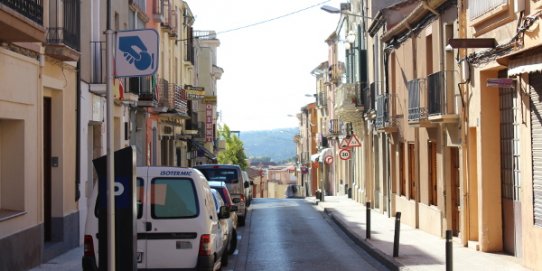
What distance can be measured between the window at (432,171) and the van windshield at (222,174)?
294 inches

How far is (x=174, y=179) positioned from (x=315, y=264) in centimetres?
591

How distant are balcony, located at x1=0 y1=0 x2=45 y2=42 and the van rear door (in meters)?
2.80

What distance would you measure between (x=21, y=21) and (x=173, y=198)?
3.33 m

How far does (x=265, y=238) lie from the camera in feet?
73.4

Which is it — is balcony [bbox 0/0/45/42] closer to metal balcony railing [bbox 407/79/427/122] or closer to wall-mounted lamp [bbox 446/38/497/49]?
wall-mounted lamp [bbox 446/38/497/49]

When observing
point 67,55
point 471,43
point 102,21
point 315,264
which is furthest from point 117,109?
point 471,43

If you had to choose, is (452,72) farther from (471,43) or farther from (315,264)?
(315,264)

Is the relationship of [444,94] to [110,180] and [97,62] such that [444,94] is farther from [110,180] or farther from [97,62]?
[110,180]

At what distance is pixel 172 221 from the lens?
1147cm

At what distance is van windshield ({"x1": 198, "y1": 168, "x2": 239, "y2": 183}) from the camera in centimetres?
2752

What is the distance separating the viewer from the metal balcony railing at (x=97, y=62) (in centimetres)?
2031

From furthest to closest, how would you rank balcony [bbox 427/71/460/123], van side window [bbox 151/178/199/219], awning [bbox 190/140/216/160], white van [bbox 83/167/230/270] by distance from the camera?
awning [bbox 190/140/216/160] → balcony [bbox 427/71/460/123] → van side window [bbox 151/178/199/219] → white van [bbox 83/167/230/270]

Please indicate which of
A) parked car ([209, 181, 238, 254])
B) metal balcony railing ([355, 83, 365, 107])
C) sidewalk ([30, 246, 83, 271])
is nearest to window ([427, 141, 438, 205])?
parked car ([209, 181, 238, 254])

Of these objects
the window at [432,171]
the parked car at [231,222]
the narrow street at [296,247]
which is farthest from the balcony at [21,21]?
the window at [432,171]
